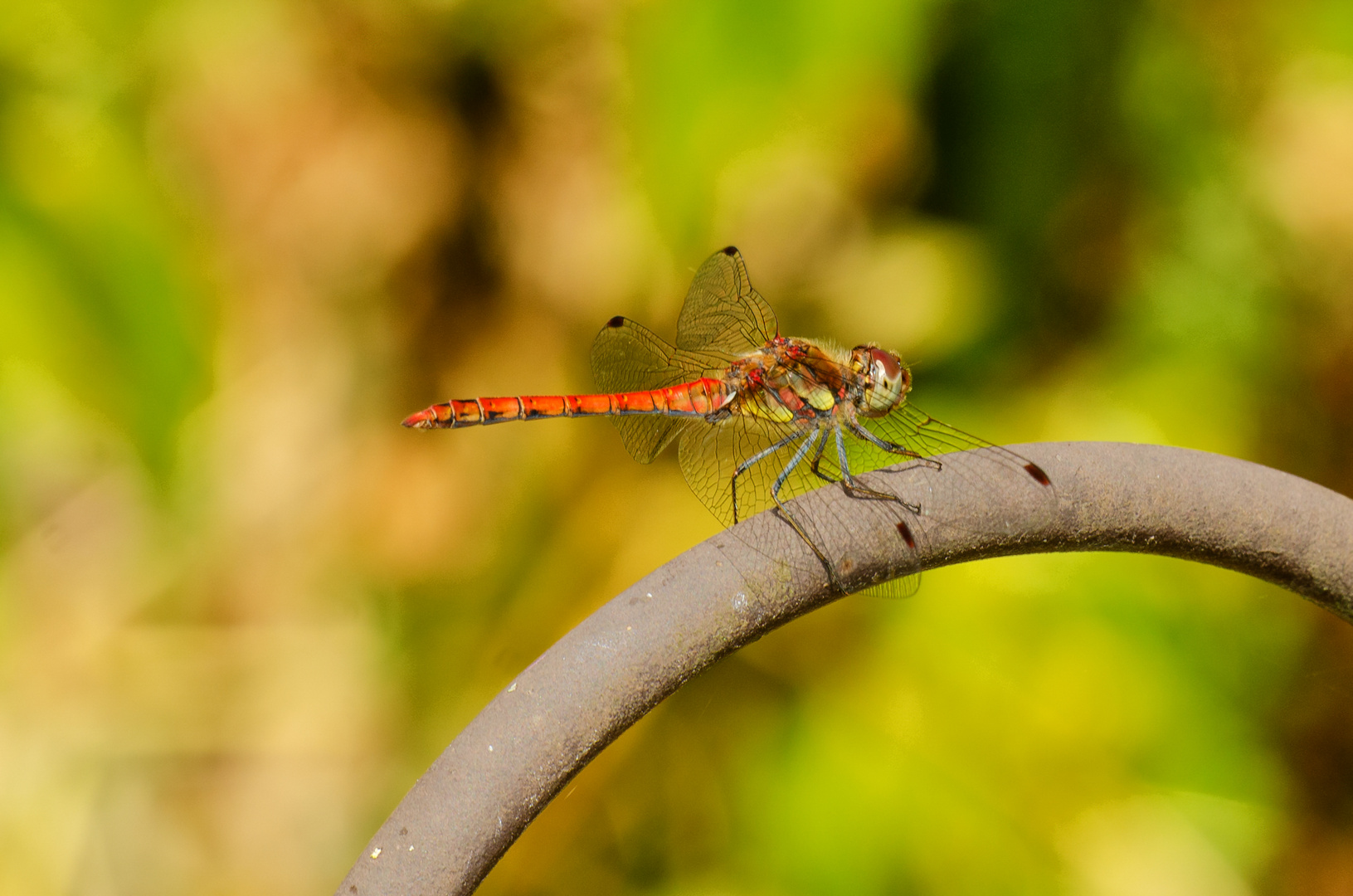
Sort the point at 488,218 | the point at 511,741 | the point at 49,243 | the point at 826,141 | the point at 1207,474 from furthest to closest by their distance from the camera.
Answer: the point at 488,218
the point at 826,141
the point at 49,243
the point at 1207,474
the point at 511,741

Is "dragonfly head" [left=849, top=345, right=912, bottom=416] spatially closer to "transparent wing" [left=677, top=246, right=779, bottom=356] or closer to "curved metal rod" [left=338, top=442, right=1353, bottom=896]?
"transparent wing" [left=677, top=246, right=779, bottom=356]

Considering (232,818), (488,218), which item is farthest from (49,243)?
(232,818)

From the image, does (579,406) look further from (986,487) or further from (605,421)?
(986,487)

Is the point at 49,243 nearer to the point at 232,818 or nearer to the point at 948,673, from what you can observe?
the point at 232,818

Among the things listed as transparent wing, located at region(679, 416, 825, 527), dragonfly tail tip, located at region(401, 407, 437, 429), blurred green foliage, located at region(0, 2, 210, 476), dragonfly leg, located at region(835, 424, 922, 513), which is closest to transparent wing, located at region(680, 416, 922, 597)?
transparent wing, located at region(679, 416, 825, 527)

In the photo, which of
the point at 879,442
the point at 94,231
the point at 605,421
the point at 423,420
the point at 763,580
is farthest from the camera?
the point at 605,421

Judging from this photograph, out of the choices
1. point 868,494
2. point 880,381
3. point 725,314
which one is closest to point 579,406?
point 725,314
